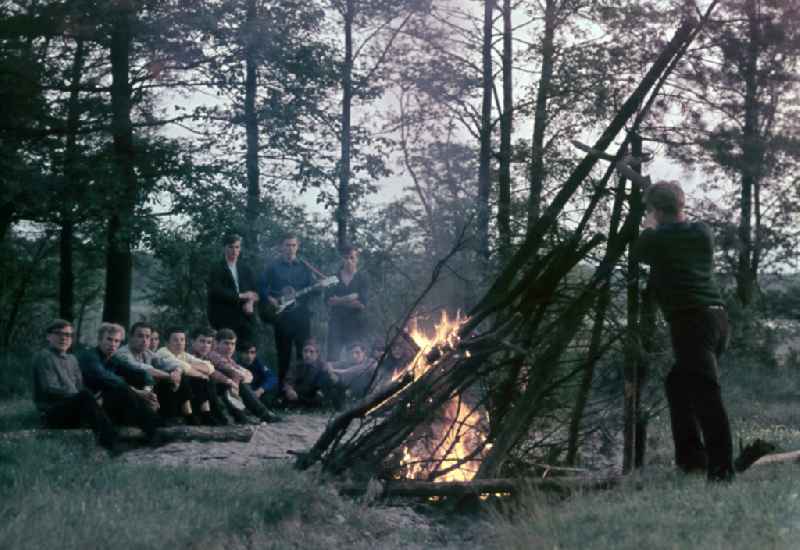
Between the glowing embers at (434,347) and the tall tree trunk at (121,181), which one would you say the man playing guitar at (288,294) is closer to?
the glowing embers at (434,347)

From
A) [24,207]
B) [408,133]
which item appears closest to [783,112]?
[408,133]

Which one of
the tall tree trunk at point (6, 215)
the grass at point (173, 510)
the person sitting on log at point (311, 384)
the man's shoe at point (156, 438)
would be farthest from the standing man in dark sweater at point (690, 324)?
the tall tree trunk at point (6, 215)

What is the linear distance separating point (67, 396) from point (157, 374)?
0.86 metres

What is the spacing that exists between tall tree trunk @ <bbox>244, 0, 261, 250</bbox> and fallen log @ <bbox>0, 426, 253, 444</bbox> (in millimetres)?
8481

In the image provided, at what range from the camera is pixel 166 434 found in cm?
884

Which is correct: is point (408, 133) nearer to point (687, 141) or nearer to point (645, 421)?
point (687, 141)

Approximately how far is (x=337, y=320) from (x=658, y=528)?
24.8 ft

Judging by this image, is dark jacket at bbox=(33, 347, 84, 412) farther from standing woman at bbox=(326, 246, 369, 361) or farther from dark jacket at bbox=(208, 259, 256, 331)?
standing woman at bbox=(326, 246, 369, 361)

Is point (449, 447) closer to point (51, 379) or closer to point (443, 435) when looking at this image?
point (443, 435)

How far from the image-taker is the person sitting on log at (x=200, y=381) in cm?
972

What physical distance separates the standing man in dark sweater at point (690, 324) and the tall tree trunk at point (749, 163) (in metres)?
14.3

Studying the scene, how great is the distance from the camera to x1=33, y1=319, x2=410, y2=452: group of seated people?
28.6 ft

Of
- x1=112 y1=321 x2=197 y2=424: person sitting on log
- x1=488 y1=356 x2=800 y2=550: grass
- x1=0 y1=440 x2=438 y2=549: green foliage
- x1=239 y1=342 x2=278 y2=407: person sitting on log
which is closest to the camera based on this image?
x1=488 y1=356 x2=800 y2=550: grass

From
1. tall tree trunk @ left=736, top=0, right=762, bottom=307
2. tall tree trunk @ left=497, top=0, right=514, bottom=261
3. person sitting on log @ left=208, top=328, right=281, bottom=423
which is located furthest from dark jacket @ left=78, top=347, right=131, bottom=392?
tall tree trunk @ left=736, top=0, right=762, bottom=307
